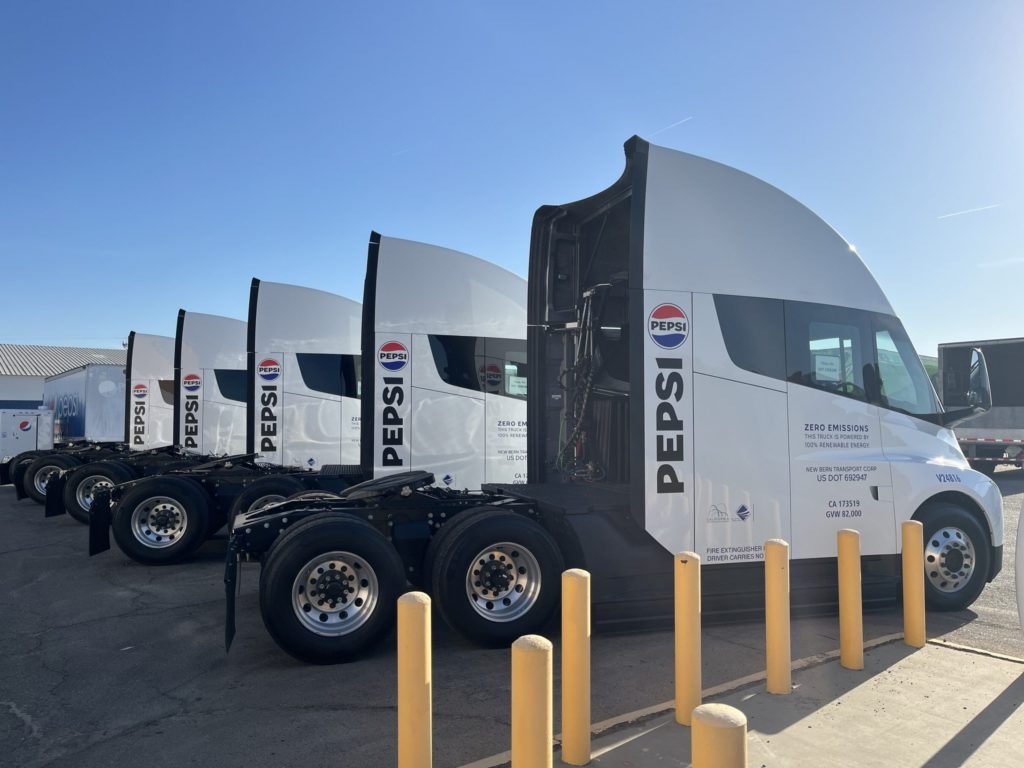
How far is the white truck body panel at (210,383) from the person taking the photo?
14188 mm

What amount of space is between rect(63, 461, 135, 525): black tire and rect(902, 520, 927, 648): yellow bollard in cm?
1153

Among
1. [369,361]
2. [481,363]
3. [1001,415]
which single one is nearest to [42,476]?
[369,361]

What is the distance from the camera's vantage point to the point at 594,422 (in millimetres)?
6660

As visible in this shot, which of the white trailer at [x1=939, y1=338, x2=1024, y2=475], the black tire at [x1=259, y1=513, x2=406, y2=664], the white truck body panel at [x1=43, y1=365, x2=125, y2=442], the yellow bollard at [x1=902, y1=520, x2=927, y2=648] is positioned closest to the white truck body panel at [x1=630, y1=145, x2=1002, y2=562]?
the yellow bollard at [x1=902, y1=520, x2=927, y2=648]

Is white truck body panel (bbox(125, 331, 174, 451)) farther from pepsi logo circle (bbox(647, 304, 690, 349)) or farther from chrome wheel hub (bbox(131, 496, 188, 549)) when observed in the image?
pepsi logo circle (bbox(647, 304, 690, 349))

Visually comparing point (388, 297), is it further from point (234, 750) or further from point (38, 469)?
point (38, 469)

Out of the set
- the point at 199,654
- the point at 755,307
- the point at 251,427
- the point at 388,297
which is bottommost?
the point at 199,654

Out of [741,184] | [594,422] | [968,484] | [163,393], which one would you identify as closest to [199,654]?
[594,422]

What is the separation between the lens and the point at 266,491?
352 inches

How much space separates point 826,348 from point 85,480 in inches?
468

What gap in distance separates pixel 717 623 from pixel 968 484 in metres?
2.54

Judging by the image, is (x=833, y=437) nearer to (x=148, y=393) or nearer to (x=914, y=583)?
(x=914, y=583)

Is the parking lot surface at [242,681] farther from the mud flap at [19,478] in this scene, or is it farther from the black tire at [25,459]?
the black tire at [25,459]

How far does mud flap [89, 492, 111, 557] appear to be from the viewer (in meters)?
8.38
